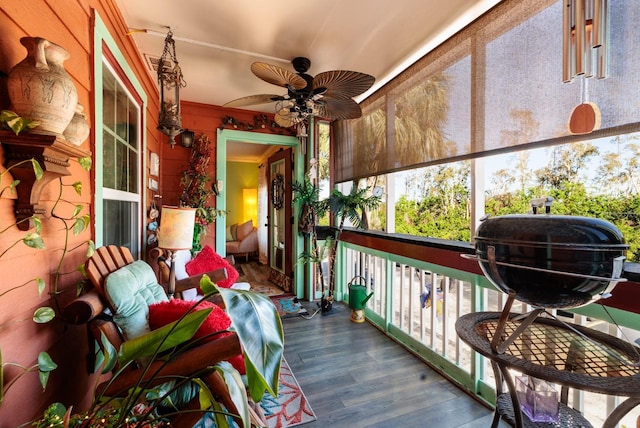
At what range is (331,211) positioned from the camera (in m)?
3.18

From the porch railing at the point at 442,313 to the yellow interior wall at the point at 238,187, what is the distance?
14.0ft

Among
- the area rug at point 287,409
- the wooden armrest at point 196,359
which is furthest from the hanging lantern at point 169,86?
the area rug at point 287,409

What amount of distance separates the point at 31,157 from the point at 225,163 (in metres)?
2.75

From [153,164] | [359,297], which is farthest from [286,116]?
[359,297]

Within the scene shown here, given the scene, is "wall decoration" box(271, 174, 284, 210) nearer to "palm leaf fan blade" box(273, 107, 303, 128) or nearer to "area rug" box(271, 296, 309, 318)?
"area rug" box(271, 296, 309, 318)

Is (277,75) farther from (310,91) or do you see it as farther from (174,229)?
(174,229)

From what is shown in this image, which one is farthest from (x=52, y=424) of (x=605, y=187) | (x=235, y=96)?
(x=235, y=96)

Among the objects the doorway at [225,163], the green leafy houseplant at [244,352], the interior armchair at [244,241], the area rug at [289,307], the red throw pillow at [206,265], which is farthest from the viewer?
the interior armchair at [244,241]

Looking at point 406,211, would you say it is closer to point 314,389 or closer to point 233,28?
point 314,389

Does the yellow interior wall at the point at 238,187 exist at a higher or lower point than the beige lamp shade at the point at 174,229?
higher

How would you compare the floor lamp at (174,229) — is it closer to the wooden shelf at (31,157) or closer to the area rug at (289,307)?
the wooden shelf at (31,157)

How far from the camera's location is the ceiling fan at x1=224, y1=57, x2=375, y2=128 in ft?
5.85

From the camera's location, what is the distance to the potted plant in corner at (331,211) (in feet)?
9.86

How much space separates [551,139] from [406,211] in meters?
1.59
